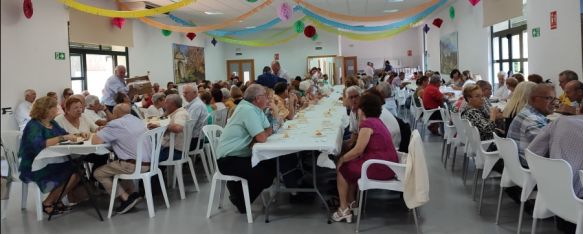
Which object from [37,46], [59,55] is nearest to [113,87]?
[37,46]

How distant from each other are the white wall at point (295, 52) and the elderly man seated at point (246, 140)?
16.7 metres

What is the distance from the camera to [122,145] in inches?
182

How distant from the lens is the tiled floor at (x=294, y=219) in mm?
4074

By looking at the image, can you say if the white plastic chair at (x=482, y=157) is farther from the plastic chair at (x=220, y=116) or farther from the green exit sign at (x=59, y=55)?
the green exit sign at (x=59, y=55)

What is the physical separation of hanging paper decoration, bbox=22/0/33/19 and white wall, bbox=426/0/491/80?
30.3 feet

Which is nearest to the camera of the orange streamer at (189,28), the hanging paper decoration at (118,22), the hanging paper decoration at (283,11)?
the orange streamer at (189,28)

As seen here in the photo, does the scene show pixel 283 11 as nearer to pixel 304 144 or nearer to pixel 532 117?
pixel 304 144

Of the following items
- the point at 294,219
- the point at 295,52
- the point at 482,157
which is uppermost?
the point at 295,52

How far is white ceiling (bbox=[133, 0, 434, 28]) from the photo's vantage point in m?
13.2

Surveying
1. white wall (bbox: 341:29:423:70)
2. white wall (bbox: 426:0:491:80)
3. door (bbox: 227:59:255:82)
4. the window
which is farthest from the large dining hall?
white wall (bbox: 341:29:423:70)

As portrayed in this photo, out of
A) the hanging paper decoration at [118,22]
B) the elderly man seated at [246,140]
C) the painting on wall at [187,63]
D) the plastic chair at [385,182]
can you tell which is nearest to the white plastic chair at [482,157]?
the plastic chair at [385,182]

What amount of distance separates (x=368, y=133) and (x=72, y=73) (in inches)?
344

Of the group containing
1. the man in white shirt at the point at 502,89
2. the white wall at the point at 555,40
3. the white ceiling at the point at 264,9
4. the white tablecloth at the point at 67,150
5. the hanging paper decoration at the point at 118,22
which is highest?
the white ceiling at the point at 264,9

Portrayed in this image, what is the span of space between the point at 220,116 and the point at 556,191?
15.4 feet
